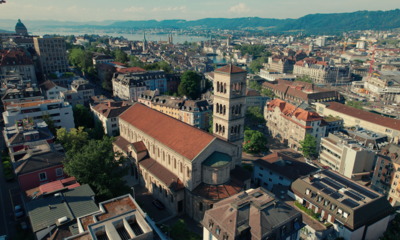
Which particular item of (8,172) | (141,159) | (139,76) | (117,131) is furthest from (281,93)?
(8,172)

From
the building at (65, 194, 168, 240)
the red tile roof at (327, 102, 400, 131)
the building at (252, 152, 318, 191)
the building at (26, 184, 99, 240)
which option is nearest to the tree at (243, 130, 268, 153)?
the building at (252, 152, 318, 191)

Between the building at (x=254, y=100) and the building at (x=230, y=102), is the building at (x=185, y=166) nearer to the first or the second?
the building at (x=230, y=102)

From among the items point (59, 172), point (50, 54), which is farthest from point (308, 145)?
point (50, 54)

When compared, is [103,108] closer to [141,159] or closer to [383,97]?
[141,159]

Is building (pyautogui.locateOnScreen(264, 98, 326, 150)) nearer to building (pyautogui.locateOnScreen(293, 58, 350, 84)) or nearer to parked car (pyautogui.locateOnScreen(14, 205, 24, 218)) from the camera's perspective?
parked car (pyautogui.locateOnScreen(14, 205, 24, 218))

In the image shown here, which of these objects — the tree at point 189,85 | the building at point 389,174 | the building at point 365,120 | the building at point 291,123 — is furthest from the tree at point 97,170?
the building at point 365,120

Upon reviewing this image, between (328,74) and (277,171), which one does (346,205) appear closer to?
(277,171)
